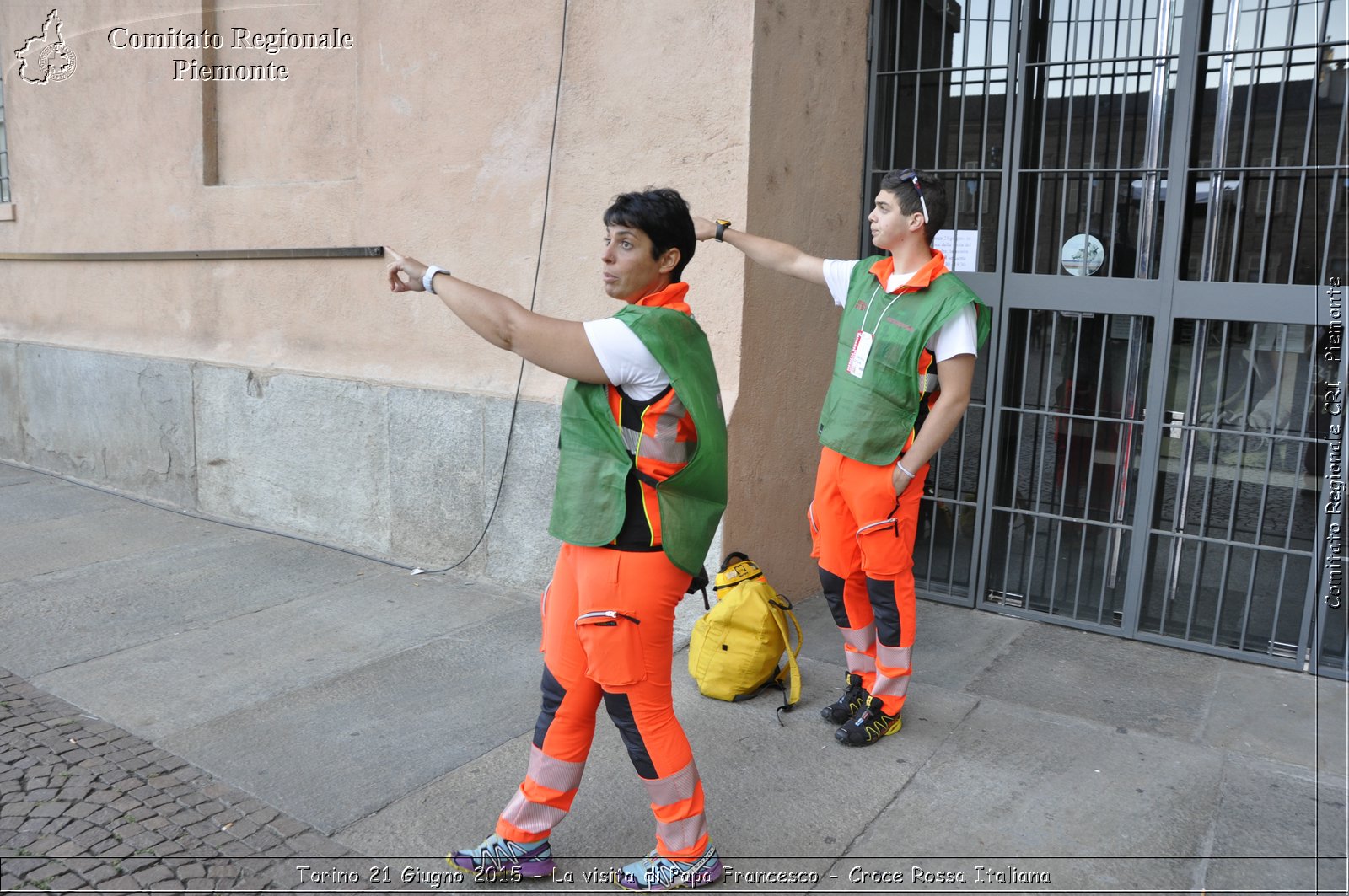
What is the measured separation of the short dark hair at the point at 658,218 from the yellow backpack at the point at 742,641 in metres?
1.62

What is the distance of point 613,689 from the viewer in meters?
2.69

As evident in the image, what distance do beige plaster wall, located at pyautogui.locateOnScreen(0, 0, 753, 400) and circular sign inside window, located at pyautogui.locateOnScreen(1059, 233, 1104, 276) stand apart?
4.96ft

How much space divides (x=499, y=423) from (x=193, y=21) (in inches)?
159

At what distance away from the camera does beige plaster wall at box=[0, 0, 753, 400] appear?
4.87m

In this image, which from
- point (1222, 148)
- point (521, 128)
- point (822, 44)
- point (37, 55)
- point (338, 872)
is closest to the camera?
point (338, 872)

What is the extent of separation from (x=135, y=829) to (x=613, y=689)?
164 centimetres

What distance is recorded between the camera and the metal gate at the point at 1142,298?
4.23m

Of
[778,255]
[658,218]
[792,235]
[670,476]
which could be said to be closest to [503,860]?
[670,476]

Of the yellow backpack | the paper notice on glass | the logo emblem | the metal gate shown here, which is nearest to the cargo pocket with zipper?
the yellow backpack

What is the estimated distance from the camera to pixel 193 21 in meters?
7.17

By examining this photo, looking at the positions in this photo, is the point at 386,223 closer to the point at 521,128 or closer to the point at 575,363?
the point at 521,128

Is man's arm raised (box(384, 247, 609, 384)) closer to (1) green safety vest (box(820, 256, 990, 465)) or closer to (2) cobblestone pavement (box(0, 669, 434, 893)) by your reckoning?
(1) green safety vest (box(820, 256, 990, 465))

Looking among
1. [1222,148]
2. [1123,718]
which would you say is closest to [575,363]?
[1123,718]

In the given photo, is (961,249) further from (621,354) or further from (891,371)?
(621,354)
